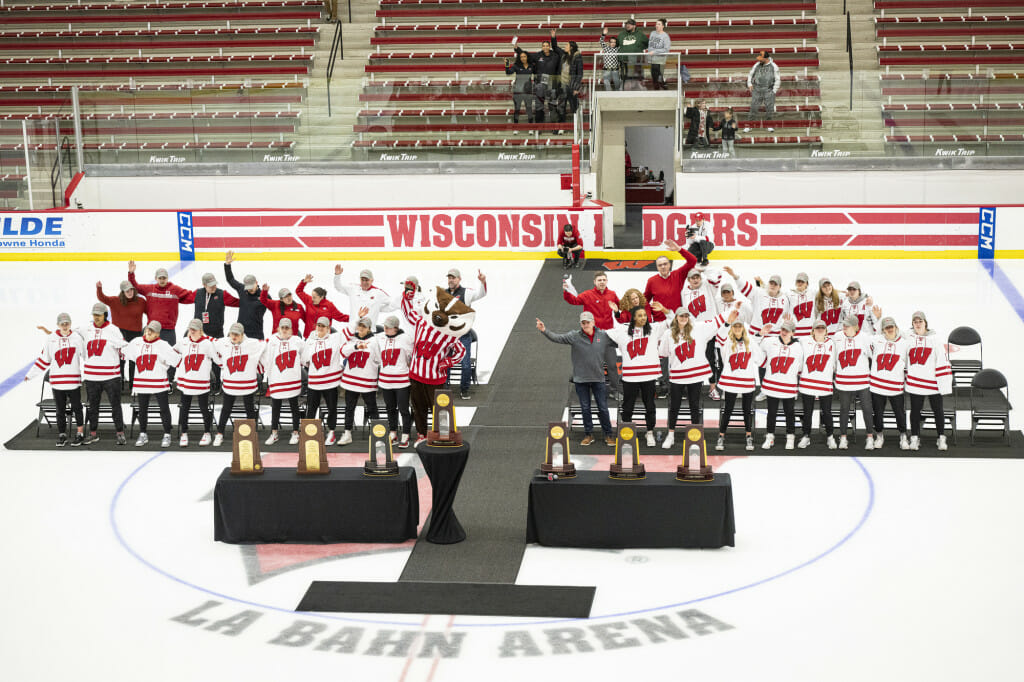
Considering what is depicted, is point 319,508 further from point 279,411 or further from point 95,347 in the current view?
point 95,347

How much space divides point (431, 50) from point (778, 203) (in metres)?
10.1

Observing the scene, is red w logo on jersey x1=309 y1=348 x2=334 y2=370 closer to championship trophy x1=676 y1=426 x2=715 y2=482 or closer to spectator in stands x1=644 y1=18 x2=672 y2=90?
championship trophy x1=676 y1=426 x2=715 y2=482

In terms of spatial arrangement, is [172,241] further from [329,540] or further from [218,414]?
[329,540]

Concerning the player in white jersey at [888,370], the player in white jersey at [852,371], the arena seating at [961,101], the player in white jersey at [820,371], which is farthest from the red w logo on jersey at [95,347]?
the arena seating at [961,101]

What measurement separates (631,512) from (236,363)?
5002 millimetres

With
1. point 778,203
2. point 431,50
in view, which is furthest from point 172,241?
point 778,203

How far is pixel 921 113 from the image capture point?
25984mm

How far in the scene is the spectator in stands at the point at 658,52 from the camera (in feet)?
90.1

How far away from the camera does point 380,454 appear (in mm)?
10930

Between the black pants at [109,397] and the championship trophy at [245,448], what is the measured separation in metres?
3.28

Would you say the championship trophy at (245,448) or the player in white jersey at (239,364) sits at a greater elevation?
the player in white jersey at (239,364)

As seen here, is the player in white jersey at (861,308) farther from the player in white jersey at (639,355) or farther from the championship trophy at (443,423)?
the championship trophy at (443,423)

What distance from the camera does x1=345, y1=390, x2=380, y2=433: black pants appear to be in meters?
13.7

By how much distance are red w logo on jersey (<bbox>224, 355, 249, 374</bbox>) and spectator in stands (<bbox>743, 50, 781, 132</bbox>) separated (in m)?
16.0
